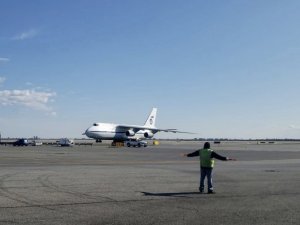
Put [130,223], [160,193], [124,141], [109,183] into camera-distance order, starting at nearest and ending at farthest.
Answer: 1. [130,223]
2. [160,193]
3. [109,183]
4. [124,141]

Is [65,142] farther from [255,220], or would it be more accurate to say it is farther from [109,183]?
[255,220]

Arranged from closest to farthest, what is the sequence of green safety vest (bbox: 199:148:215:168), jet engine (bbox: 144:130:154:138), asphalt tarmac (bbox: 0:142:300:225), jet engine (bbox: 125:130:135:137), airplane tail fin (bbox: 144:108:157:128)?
asphalt tarmac (bbox: 0:142:300:225)
green safety vest (bbox: 199:148:215:168)
jet engine (bbox: 125:130:135:137)
jet engine (bbox: 144:130:154:138)
airplane tail fin (bbox: 144:108:157:128)

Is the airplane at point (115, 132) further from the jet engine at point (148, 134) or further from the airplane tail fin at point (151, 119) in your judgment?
the airplane tail fin at point (151, 119)

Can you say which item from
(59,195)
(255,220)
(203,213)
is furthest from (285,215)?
(59,195)

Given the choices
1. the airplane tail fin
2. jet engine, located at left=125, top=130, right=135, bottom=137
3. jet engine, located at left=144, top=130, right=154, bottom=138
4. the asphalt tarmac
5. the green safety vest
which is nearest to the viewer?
the asphalt tarmac

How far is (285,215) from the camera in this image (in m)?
11.8

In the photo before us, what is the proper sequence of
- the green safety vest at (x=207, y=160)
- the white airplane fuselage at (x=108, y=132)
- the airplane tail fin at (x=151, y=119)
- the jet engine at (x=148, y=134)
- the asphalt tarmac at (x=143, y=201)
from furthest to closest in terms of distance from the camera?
the airplane tail fin at (x=151, y=119)
the jet engine at (x=148, y=134)
the white airplane fuselage at (x=108, y=132)
the green safety vest at (x=207, y=160)
the asphalt tarmac at (x=143, y=201)

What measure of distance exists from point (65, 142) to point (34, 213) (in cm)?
7973

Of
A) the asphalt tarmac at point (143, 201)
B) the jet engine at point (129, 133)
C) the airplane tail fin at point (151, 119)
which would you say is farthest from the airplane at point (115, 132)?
the asphalt tarmac at point (143, 201)

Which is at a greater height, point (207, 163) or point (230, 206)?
point (207, 163)

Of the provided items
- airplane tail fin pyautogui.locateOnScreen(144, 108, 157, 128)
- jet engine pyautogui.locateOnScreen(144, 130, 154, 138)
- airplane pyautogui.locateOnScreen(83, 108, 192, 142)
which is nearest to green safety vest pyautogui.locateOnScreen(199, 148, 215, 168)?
airplane pyautogui.locateOnScreen(83, 108, 192, 142)

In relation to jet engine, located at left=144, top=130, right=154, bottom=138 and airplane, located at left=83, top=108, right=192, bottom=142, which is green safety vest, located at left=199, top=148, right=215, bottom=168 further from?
jet engine, located at left=144, top=130, right=154, bottom=138

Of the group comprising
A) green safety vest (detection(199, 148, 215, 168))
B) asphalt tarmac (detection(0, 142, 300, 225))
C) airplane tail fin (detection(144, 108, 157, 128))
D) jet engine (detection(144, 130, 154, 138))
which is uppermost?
airplane tail fin (detection(144, 108, 157, 128))

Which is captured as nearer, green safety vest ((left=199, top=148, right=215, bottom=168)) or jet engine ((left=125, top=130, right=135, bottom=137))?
green safety vest ((left=199, top=148, right=215, bottom=168))
